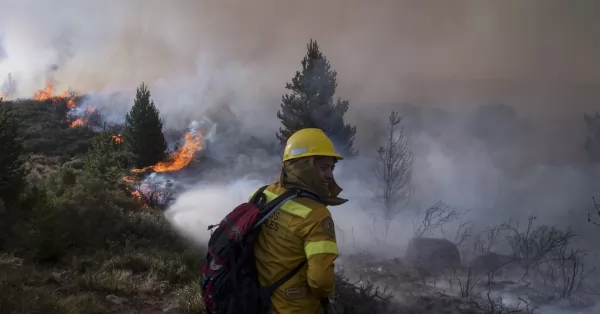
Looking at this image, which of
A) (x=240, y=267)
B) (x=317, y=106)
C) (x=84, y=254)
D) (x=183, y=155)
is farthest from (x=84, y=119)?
(x=240, y=267)

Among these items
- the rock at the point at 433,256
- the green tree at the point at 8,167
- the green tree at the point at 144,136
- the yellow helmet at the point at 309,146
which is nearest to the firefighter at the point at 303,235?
the yellow helmet at the point at 309,146

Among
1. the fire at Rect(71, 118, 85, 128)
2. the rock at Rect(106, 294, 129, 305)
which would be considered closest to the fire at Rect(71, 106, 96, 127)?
the fire at Rect(71, 118, 85, 128)

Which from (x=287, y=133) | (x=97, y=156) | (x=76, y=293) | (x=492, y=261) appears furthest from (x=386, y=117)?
(x=76, y=293)

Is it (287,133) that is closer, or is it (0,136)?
(0,136)

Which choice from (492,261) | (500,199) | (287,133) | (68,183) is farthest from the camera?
(287,133)

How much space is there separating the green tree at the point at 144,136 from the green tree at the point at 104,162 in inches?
173

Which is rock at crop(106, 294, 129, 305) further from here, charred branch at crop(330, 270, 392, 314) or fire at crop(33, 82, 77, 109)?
fire at crop(33, 82, 77, 109)

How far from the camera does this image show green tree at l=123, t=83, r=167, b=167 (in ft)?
69.1

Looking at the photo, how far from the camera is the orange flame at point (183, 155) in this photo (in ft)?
69.1

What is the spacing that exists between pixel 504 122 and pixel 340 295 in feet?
65.9

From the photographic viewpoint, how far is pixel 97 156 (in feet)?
50.4

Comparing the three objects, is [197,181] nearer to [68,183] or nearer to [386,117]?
[68,183]

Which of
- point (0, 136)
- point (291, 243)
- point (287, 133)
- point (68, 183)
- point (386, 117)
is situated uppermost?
point (386, 117)

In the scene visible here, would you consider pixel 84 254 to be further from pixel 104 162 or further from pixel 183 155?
pixel 183 155
